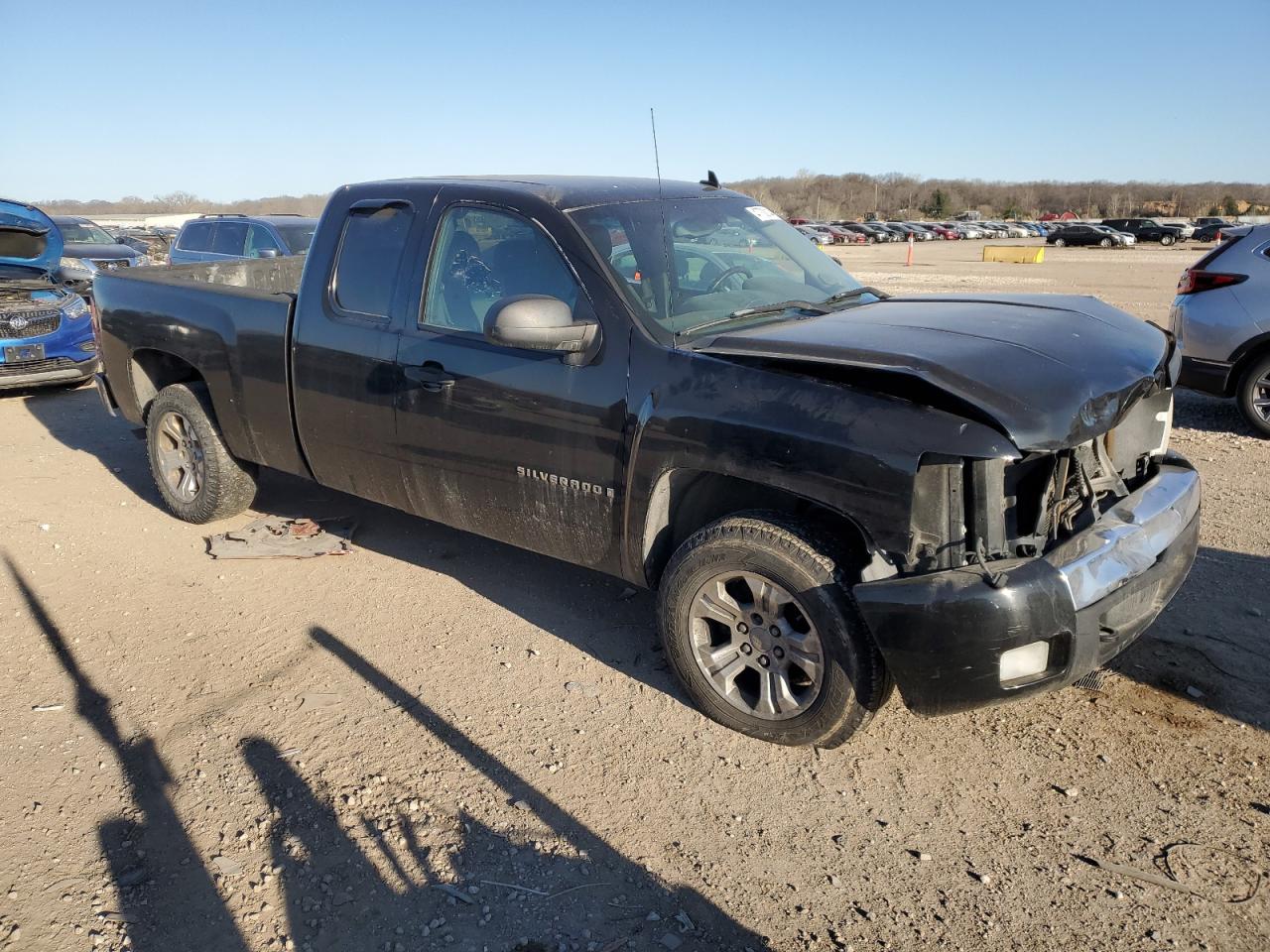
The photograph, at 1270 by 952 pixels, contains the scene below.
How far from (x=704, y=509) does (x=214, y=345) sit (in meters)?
3.19

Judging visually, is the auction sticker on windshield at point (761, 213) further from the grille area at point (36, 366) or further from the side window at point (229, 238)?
the side window at point (229, 238)

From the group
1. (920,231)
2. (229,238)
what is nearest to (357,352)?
(229,238)

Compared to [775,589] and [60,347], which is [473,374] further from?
[60,347]

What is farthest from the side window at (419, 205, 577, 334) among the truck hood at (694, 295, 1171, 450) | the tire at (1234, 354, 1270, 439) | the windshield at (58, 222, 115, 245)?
the windshield at (58, 222, 115, 245)

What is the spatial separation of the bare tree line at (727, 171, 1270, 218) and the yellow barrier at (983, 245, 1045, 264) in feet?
172

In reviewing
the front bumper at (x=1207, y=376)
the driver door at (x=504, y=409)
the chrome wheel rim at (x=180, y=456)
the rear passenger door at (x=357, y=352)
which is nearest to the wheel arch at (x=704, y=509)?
the driver door at (x=504, y=409)

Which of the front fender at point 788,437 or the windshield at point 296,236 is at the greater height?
the windshield at point 296,236

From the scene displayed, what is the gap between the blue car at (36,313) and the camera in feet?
32.1

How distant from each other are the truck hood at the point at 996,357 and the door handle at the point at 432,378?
121cm

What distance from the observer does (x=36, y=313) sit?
9.98 m

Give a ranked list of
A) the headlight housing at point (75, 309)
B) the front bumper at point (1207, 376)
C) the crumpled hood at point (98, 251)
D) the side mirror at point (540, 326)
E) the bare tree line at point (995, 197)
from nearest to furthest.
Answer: the side mirror at point (540, 326) < the front bumper at point (1207, 376) < the headlight housing at point (75, 309) < the crumpled hood at point (98, 251) < the bare tree line at point (995, 197)

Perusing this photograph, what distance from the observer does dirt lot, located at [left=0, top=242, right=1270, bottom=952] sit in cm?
269

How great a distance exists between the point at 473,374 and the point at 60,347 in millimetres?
8243

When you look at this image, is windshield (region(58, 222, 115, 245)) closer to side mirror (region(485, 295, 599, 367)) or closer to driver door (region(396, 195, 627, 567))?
driver door (region(396, 195, 627, 567))
